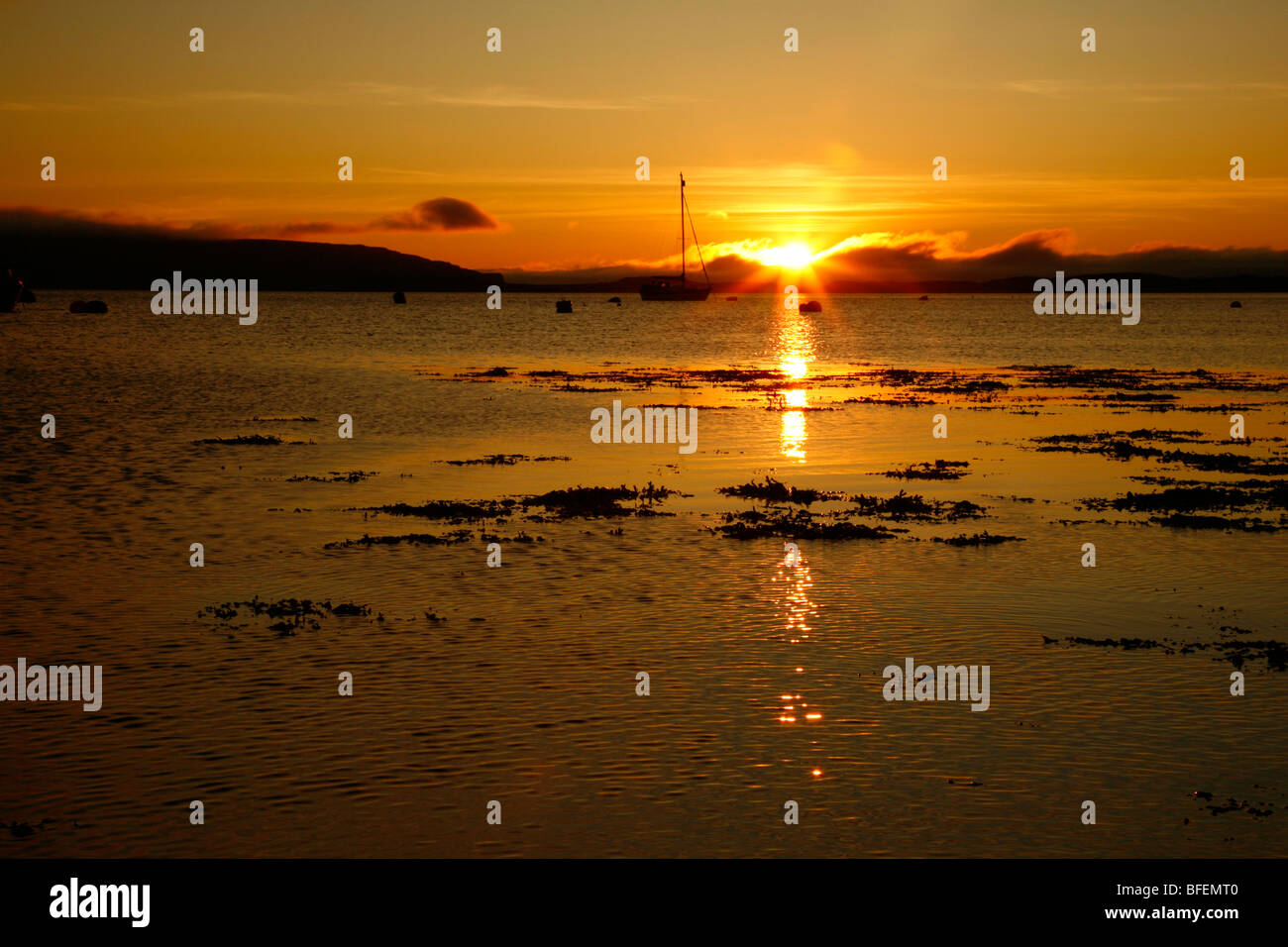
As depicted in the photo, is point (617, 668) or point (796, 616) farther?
point (796, 616)

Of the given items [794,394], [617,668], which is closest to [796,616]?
[617,668]

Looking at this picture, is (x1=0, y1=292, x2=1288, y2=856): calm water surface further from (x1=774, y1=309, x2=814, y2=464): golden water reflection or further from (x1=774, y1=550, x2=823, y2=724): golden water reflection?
(x1=774, y1=309, x2=814, y2=464): golden water reflection

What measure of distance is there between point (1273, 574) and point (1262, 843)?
12550 mm

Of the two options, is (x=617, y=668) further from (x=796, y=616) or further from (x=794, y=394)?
(x=794, y=394)

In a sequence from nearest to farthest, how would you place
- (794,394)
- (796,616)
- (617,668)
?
(617,668), (796,616), (794,394)

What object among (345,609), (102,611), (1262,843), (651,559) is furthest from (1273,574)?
(102,611)

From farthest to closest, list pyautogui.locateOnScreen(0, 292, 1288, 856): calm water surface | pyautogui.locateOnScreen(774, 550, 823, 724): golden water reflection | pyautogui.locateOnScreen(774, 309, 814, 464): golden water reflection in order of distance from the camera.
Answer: pyautogui.locateOnScreen(774, 309, 814, 464): golden water reflection, pyautogui.locateOnScreen(774, 550, 823, 724): golden water reflection, pyautogui.locateOnScreen(0, 292, 1288, 856): calm water surface

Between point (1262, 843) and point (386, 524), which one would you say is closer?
point (1262, 843)

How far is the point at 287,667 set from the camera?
16.3m

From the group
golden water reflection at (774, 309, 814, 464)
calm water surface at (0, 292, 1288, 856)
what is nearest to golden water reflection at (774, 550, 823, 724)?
calm water surface at (0, 292, 1288, 856)

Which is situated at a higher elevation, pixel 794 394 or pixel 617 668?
pixel 794 394

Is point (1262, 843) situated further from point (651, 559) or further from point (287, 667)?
point (651, 559)

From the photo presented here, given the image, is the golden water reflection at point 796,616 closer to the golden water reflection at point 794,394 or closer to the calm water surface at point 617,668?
the calm water surface at point 617,668

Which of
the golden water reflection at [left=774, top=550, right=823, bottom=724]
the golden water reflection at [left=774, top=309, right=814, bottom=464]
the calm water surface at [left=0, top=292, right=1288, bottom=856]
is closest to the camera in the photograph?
the calm water surface at [left=0, top=292, right=1288, bottom=856]
